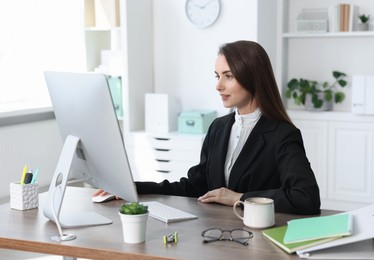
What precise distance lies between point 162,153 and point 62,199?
8.67 feet

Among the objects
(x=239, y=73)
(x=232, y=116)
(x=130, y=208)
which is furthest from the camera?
(x=232, y=116)

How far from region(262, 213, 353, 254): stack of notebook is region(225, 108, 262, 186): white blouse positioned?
608 millimetres

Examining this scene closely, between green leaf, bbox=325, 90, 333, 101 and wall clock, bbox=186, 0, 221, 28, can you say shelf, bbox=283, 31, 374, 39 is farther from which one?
wall clock, bbox=186, 0, 221, 28

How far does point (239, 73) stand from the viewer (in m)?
2.43

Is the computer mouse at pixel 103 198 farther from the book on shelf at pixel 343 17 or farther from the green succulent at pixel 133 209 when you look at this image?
the book on shelf at pixel 343 17

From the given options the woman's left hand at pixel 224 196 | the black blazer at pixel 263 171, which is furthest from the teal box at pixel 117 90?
the woman's left hand at pixel 224 196

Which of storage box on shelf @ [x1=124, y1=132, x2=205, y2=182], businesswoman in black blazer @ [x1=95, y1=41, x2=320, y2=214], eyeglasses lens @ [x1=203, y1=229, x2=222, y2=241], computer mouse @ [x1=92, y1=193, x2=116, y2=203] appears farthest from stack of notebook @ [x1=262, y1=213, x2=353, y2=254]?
storage box on shelf @ [x1=124, y1=132, x2=205, y2=182]

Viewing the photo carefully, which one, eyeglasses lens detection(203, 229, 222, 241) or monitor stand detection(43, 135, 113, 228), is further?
monitor stand detection(43, 135, 113, 228)

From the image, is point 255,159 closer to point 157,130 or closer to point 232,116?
point 232,116

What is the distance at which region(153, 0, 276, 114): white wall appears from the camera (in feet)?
15.3

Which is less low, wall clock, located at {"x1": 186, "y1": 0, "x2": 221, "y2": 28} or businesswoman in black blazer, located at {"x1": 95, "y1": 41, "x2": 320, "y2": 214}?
wall clock, located at {"x1": 186, "y1": 0, "x2": 221, "y2": 28}

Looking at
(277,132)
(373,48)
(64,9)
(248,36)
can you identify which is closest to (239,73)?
(277,132)

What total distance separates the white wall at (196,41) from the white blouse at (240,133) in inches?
85.5

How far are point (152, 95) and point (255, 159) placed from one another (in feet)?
8.07
